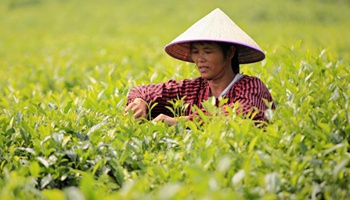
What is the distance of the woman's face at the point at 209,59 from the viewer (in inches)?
149

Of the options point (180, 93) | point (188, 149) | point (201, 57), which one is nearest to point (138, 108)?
point (180, 93)

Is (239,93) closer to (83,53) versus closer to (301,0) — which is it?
(83,53)

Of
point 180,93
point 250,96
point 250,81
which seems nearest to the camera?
point 250,96

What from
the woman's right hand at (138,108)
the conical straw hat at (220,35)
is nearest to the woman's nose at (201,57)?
the conical straw hat at (220,35)

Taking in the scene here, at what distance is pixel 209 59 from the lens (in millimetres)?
3789

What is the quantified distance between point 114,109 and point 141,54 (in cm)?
520

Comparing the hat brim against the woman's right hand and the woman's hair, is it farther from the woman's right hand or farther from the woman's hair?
the woman's right hand

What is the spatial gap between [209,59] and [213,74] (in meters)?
0.11

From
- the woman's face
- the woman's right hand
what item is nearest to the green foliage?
the woman's right hand

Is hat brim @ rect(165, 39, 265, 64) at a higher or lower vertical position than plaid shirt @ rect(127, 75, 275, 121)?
higher

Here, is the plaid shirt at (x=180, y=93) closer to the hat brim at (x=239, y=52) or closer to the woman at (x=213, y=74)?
the woman at (x=213, y=74)

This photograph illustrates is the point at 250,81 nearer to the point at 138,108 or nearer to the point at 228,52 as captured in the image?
the point at 228,52

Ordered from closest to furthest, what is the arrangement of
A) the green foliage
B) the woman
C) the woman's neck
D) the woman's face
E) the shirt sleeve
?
the green foliage, the shirt sleeve, the woman, the woman's face, the woman's neck

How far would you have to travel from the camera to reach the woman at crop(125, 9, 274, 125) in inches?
144
